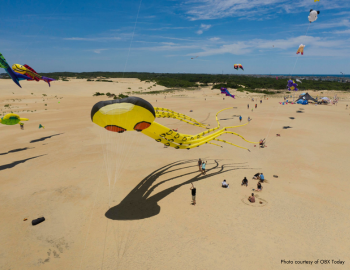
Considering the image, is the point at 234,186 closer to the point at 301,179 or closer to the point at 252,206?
the point at 252,206

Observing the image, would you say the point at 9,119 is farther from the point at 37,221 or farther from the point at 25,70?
the point at 37,221

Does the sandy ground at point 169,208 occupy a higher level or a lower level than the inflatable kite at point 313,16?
lower

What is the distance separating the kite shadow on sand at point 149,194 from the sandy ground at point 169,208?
3.1 inches

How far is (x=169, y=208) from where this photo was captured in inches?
466

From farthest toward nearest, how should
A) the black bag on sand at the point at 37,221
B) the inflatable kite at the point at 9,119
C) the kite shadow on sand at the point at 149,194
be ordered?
1. the inflatable kite at the point at 9,119
2. the kite shadow on sand at the point at 149,194
3. the black bag on sand at the point at 37,221

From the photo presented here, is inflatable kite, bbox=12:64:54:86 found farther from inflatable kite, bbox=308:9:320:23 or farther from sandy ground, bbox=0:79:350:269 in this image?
inflatable kite, bbox=308:9:320:23

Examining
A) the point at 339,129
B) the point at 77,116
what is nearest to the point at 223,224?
the point at 339,129

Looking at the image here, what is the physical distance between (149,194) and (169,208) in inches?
87.1

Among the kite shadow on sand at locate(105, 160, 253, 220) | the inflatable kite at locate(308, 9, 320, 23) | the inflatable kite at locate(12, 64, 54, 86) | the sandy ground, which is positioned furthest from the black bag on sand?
the inflatable kite at locate(308, 9, 320, 23)

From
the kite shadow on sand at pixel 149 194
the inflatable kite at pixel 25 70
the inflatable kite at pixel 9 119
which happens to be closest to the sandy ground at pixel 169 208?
the kite shadow on sand at pixel 149 194

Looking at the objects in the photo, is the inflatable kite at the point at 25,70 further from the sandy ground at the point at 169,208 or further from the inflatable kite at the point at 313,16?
the inflatable kite at the point at 313,16

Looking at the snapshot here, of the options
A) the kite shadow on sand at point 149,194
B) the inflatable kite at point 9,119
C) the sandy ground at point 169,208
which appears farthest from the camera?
the inflatable kite at point 9,119

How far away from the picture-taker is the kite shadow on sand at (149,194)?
1137 centimetres

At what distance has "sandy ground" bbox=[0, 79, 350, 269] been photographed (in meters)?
8.62
